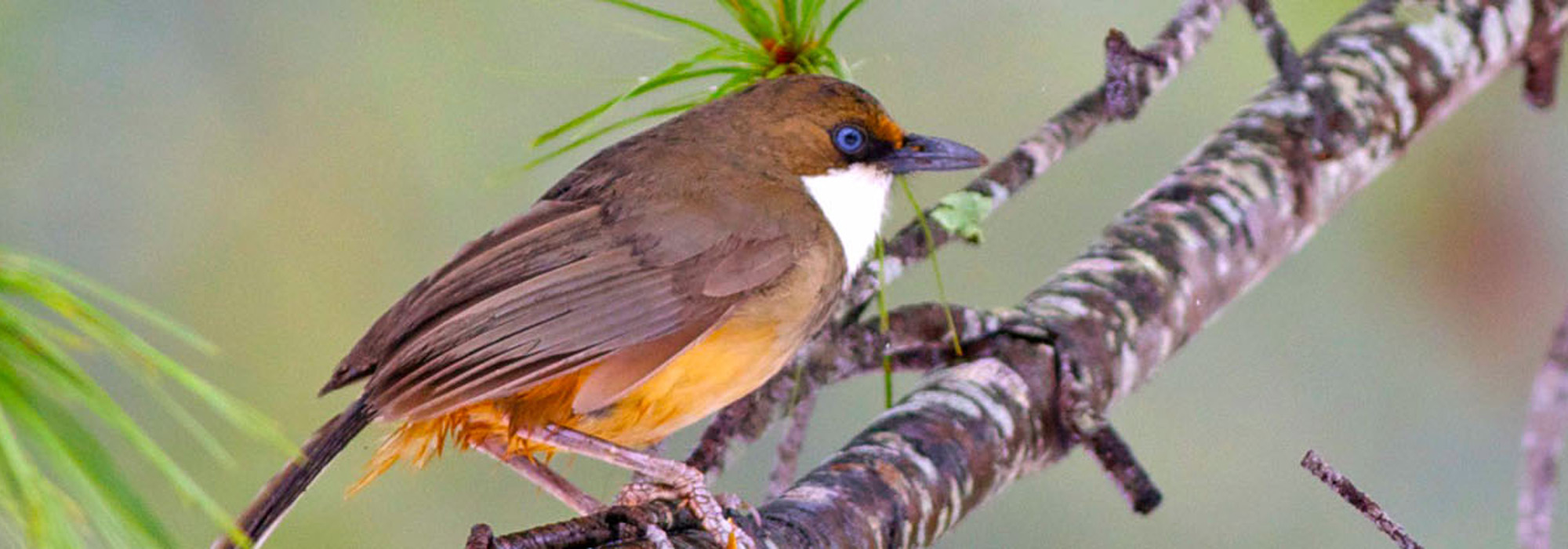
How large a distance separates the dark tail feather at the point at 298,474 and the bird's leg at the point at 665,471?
0.24 metres

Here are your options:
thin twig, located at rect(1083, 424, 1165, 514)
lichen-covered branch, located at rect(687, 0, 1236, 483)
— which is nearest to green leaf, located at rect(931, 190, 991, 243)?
lichen-covered branch, located at rect(687, 0, 1236, 483)

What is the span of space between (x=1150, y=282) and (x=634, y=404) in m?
1.01

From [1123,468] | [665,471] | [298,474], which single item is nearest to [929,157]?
[1123,468]

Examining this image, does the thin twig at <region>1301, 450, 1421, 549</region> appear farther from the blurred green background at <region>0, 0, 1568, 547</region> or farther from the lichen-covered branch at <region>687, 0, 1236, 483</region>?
the blurred green background at <region>0, 0, 1568, 547</region>

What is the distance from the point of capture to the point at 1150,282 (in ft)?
8.94

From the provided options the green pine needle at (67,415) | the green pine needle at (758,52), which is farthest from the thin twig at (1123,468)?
the green pine needle at (67,415)

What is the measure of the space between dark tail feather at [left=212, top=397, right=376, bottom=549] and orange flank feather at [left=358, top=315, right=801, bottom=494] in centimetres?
12

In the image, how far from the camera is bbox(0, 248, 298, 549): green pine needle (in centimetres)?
115

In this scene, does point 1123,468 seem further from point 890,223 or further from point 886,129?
point 890,223

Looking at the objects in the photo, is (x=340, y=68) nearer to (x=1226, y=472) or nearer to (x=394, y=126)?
(x=394, y=126)

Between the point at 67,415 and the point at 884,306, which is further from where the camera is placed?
the point at 884,306

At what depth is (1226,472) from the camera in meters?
4.11

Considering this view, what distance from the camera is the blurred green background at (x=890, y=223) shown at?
347 centimetres

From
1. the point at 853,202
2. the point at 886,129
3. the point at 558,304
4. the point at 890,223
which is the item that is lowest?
the point at 558,304
